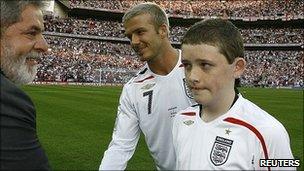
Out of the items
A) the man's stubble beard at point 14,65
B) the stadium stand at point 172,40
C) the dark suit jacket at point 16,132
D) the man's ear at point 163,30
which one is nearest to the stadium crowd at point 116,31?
the stadium stand at point 172,40

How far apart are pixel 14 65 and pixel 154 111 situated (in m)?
1.39

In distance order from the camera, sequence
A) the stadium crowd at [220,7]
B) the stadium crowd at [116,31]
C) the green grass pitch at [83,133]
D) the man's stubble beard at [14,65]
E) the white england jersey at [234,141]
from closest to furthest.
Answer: the white england jersey at [234,141]
the man's stubble beard at [14,65]
the green grass pitch at [83,133]
the stadium crowd at [116,31]
the stadium crowd at [220,7]

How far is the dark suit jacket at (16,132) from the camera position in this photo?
2.01m

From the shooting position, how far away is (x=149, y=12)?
350cm

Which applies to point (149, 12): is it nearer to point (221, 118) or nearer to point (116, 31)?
point (221, 118)

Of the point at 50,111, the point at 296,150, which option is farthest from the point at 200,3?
the point at 296,150

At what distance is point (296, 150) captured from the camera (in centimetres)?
1034

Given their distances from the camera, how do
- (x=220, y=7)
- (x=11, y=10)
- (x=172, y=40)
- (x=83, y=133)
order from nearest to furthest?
1. (x=11, y=10)
2. (x=83, y=133)
3. (x=172, y=40)
4. (x=220, y=7)

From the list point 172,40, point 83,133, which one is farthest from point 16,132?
point 172,40

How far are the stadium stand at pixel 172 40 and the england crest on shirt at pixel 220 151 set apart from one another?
41.8 meters

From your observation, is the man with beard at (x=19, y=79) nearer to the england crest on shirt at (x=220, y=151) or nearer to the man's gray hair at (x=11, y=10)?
the man's gray hair at (x=11, y=10)

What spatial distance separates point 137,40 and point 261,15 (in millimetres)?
67558

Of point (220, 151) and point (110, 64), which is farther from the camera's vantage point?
point (110, 64)

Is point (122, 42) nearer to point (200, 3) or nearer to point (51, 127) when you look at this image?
point (200, 3)
